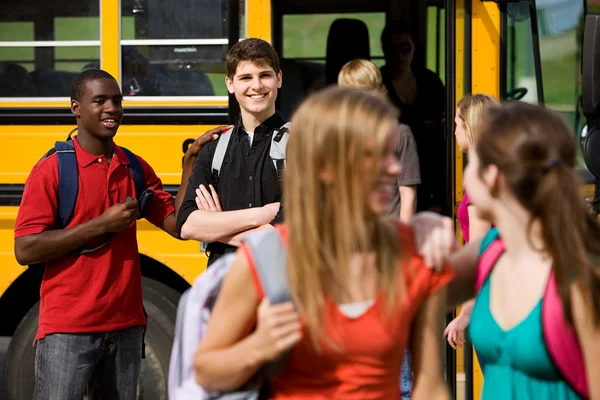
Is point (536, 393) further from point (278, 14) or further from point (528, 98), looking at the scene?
point (278, 14)

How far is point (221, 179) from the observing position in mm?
2834

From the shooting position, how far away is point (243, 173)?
2801 mm

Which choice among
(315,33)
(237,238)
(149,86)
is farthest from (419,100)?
(315,33)

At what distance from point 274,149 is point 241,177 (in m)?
0.13

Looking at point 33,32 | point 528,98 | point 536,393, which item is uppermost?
point 33,32

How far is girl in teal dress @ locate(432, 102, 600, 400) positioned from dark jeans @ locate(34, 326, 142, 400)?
1477 millimetres

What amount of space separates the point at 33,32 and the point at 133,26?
0.42 m

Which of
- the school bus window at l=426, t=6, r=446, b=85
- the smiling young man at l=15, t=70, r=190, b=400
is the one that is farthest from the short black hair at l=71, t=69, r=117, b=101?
the school bus window at l=426, t=6, r=446, b=85

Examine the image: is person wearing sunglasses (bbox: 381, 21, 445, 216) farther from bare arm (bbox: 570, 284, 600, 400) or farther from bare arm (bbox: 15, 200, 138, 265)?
bare arm (bbox: 570, 284, 600, 400)

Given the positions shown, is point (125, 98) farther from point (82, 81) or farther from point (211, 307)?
point (211, 307)

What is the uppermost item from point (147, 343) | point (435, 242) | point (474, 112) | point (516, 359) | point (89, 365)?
point (474, 112)

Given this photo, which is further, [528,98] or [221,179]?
Answer: [528,98]

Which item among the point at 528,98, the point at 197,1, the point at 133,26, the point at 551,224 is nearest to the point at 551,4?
the point at 528,98

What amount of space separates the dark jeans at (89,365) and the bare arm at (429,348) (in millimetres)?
1472
